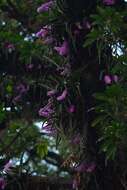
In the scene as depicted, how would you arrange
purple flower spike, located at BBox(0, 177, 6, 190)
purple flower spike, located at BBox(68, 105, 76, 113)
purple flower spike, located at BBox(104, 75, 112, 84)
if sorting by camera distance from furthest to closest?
1. purple flower spike, located at BBox(0, 177, 6, 190)
2. purple flower spike, located at BBox(68, 105, 76, 113)
3. purple flower spike, located at BBox(104, 75, 112, 84)

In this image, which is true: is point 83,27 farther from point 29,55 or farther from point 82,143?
point 29,55

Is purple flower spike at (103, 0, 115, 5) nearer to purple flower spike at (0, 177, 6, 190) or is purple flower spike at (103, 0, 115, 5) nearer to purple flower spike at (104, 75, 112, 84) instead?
purple flower spike at (104, 75, 112, 84)

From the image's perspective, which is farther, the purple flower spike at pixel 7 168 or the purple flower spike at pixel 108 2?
the purple flower spike at pixel 7 168

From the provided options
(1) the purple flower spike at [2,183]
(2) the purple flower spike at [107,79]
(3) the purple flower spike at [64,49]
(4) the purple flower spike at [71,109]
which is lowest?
(1) the purple flower spike at [2,183]

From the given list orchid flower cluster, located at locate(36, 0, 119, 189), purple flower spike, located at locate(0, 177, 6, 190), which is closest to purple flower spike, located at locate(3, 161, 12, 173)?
purple flower spike, located at locate(0, 177, 6, 190)

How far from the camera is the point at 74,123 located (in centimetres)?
379

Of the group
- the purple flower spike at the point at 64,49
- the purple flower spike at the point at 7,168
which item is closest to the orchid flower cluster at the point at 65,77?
the purple flower spike at the point at 64,49

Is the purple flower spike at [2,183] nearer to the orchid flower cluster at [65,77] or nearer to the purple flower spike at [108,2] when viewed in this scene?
the orchid flower cluster at [65,77]

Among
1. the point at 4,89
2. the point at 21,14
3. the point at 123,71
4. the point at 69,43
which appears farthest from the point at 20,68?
the point at 123,71

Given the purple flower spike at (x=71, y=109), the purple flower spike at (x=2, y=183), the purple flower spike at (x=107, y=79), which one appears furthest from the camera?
the purple flower spike at (x=2, y=183)

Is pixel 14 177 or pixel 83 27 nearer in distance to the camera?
pixel 83 27

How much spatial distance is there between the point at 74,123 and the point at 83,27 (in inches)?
26.9

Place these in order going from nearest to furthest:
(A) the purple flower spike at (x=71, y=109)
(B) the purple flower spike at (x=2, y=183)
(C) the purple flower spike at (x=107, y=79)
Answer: (C) the purple flower spike at (x=107, y=79), (A) the purple flower spike at (x=71, y=109), (B) the purple flower spike at (x=2, y=183)

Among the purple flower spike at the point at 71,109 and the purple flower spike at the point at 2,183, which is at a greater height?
the purple flower spike at the point at 71,109
